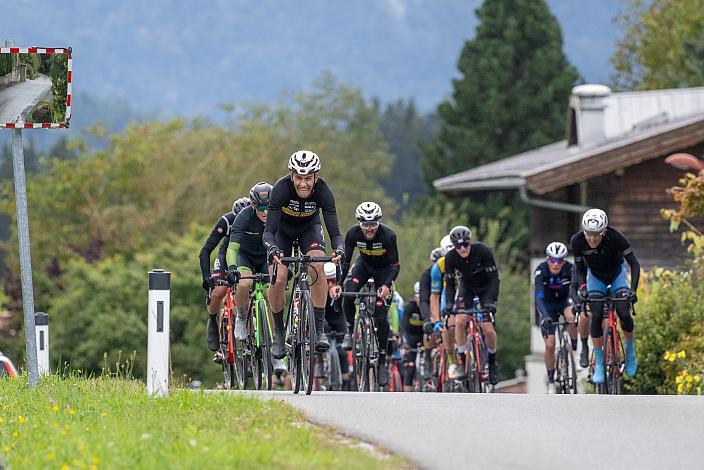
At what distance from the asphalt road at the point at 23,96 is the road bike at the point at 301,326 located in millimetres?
2336

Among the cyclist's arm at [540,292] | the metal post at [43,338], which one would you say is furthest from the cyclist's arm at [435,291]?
the metal post at [43,338]

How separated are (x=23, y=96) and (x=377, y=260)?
607 cm

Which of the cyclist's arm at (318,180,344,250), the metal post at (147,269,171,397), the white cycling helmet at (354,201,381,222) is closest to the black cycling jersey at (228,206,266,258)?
the white cycling helmet at (354,201,381,222)

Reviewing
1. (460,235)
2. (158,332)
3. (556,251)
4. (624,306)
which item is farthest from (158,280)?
(556,251)

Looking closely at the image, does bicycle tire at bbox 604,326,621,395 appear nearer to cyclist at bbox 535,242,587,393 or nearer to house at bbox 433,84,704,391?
cyclist at bbox 535,242,587,393

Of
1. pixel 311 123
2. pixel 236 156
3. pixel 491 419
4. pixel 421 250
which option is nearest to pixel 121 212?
pixel 236 156

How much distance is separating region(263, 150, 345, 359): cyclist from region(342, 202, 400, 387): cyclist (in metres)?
3.03

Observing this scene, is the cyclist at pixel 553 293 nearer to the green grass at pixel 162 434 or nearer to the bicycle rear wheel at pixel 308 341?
the bicycle rear wheel at pixel 308 341

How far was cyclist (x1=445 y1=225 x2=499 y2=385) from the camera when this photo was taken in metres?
18.1

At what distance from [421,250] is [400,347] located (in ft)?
121

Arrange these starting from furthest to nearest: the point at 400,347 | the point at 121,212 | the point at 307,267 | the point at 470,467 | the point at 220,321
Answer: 1. the point at 121,212
2. the point at 400,347
3. the point at 220,321
4. the point at 307,267
5. the point at 470,467

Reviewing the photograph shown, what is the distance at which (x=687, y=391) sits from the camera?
17500 millimetres

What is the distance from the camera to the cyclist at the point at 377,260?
1695 centimetres

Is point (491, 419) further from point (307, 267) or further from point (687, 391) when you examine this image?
point (687, 391)
